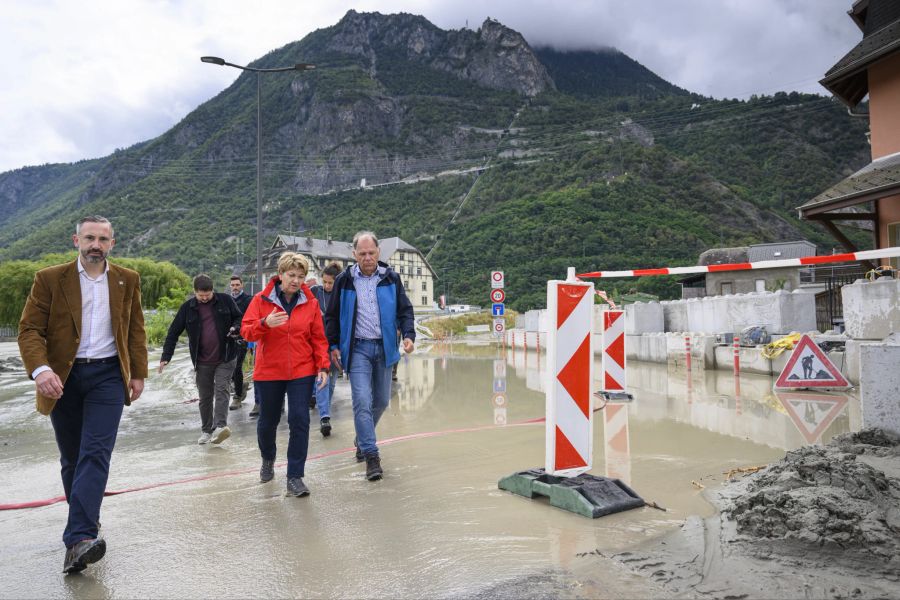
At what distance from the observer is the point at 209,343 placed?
7301 mm

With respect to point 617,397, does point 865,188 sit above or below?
above

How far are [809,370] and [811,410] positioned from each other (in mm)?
2165

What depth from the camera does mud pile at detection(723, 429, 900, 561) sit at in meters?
2.97

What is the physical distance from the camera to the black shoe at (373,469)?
198 inches

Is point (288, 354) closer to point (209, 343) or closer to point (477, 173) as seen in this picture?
point (209, 343)

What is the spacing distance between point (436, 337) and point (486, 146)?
109169 millimetres

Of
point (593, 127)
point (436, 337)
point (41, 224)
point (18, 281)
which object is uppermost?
point (593, 127)

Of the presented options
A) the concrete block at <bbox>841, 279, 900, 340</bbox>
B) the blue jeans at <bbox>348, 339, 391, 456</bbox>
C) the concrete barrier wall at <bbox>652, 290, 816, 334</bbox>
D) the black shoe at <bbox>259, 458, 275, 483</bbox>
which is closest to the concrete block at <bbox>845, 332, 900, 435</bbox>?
the blue jeans at <bbox>348, 339, 391, 456</bbox>

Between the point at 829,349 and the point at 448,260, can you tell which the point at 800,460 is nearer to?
the point at 829,349

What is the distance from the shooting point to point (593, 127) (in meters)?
128

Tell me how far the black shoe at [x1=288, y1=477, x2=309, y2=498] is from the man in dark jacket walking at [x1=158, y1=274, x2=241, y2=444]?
9.58 ft

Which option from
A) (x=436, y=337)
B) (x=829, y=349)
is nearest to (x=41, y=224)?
(x=436, y=337)

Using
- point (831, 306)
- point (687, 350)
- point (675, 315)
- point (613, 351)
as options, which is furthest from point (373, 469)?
point (831, 306)

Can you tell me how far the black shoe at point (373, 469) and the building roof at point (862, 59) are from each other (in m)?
16.4
